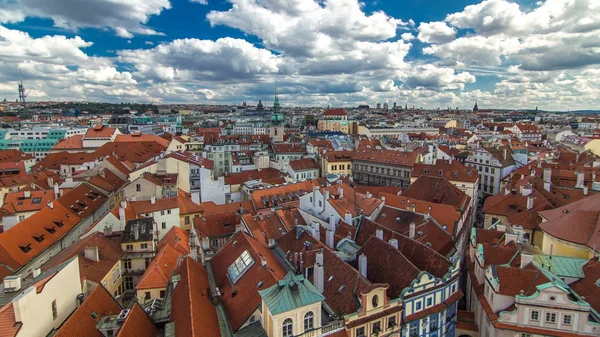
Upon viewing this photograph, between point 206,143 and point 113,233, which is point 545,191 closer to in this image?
point 113,233

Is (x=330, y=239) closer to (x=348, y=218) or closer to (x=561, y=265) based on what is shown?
(x=348, y=218)

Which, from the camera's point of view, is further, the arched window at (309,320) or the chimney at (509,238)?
the chimney at (509,238)

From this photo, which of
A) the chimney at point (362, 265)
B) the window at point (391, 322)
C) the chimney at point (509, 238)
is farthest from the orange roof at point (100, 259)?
the chimney at point (509, 238)

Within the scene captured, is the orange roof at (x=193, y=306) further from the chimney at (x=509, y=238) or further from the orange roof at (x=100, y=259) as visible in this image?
the chimney at (x=509, y=238)

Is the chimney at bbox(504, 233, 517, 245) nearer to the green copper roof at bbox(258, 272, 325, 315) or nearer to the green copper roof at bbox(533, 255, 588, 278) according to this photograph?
the green copper roof at bbox(533, 255, 588, 278)

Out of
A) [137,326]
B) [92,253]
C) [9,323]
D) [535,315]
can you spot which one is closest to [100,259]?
[92,253]

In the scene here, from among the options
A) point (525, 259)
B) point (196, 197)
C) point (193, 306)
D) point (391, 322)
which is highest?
point (525, 259)

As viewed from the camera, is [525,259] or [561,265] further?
[561,265]

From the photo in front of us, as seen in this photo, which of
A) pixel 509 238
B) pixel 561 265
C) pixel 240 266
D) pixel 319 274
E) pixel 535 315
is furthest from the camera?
pixel 509 238
